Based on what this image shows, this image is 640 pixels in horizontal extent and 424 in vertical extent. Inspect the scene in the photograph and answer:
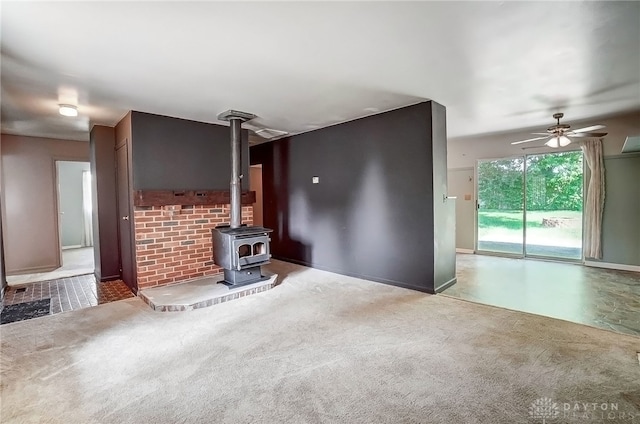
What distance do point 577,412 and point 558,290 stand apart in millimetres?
2817

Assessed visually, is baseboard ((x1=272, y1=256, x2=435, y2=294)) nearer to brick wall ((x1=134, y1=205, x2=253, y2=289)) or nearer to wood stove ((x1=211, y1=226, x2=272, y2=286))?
wood stove ((x1=211, y1=226, x2=272, y2=286))

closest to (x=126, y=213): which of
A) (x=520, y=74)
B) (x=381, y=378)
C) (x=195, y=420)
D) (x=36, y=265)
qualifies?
(x=36, y=265)

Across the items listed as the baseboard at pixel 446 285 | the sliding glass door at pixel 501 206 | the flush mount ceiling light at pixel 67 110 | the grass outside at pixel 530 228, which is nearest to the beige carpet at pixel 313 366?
the baseboard at pixel 446 285

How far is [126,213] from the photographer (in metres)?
4.34

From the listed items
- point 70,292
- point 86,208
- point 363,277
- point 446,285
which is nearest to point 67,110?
point 70,292

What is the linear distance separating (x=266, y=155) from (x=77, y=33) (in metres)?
4.20

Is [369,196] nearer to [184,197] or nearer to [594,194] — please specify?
[184,197]

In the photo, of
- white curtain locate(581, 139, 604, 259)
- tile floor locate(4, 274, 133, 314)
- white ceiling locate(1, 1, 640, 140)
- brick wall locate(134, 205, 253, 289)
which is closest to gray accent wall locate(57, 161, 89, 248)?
tile floor locate(4, 274, 133, 314)

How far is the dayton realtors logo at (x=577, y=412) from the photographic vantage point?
1.69 m

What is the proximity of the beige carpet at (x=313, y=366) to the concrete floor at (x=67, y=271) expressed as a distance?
92.5 inches

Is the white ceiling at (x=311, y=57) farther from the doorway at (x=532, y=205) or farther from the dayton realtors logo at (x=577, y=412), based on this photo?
the dayton realtors logo at (x=577, y=412)

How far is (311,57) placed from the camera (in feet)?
8.38

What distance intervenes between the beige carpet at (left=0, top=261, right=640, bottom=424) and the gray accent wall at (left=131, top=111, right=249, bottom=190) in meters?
1.73

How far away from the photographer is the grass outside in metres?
5.60
